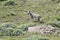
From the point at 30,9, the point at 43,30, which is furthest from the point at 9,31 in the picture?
the point at 30,9

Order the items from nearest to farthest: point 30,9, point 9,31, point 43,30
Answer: point 9,31 → point 43,30 → point 30,9

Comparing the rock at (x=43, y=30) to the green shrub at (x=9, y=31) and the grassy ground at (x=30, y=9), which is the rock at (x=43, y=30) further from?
the grassy ground at (x=30, y=9)

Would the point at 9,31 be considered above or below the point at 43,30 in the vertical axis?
above

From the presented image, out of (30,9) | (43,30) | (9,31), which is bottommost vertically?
(30,9)

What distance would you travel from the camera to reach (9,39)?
1531 centimetres

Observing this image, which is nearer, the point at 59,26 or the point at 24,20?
the point at 59,26

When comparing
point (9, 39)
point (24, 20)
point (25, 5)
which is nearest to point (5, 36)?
point (9, 39)

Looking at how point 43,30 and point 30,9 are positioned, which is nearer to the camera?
point 43,30

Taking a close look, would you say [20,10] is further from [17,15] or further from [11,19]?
[11,19]

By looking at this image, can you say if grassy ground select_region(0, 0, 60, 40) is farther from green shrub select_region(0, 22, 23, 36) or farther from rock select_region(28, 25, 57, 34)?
green shrub select_region(0, 22, 23, 36)

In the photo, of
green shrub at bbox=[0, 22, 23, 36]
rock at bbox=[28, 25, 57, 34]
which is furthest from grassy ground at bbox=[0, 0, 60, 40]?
green shrub at bbox=[0, 22, 23, 36]

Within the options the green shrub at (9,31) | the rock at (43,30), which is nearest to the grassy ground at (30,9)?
the rock at (43,30)

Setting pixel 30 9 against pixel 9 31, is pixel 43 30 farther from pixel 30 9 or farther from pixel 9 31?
pixel 30 9

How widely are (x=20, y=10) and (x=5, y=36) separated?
34.2 ft
